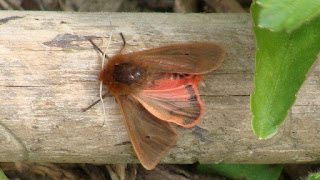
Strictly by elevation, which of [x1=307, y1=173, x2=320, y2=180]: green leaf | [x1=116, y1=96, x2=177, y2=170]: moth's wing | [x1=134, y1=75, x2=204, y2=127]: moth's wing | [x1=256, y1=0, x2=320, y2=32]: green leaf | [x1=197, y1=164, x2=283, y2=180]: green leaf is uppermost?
[x1=256, y1=0, x2=320, y2=32]: green leaf

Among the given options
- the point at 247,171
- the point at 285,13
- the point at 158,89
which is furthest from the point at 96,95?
the point at 247,171

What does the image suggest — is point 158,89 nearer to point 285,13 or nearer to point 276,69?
point 276,69

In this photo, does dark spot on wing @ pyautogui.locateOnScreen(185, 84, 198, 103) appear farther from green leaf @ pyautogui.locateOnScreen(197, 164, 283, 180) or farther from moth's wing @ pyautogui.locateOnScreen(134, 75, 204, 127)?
green leaf @ pyautogui.locateOnScreen(197, 164, 283, 180)

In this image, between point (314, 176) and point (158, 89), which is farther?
point (158, 89)

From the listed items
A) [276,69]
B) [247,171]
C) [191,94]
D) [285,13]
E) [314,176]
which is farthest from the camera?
[247,171]

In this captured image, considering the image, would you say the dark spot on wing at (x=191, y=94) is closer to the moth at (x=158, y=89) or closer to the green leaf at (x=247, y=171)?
the moth at (x=158, y=89)

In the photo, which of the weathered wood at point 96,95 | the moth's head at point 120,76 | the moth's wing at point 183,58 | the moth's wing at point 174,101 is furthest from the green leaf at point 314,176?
the moth's head at point 120,76

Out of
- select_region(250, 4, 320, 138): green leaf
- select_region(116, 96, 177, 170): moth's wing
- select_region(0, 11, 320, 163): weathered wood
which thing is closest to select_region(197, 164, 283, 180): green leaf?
select_region(0, 11, 320, 163): weathered wood
